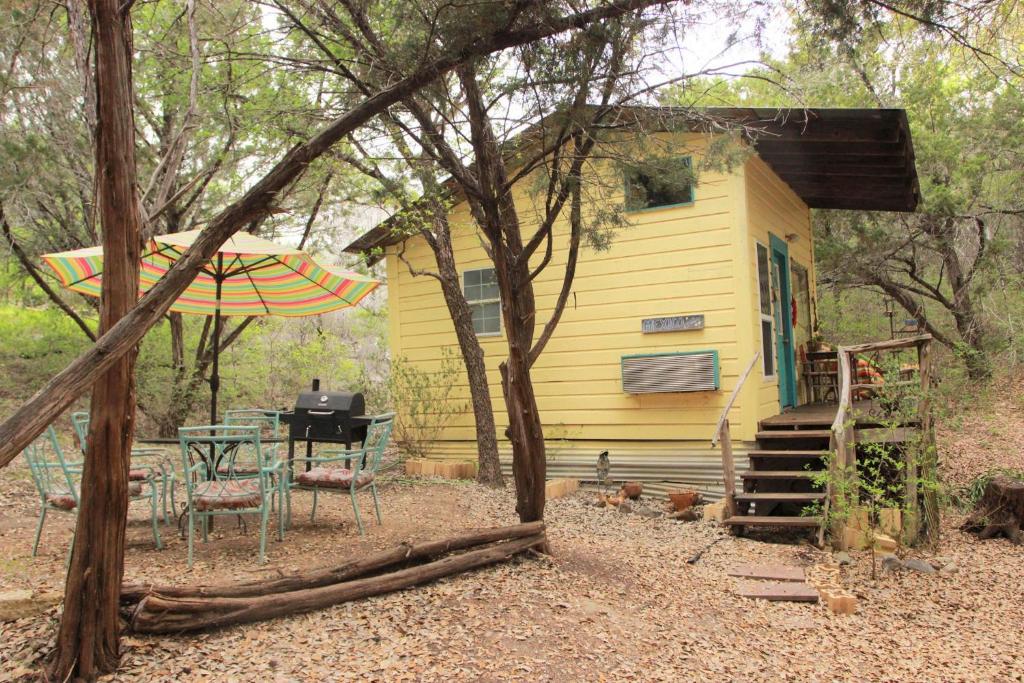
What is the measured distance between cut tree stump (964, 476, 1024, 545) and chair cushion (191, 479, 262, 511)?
686 centimetres

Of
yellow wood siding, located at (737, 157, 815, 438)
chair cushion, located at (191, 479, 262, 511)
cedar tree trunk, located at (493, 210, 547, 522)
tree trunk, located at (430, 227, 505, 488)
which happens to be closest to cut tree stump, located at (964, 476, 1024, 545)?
yellow wood siding, located at (737, 157, 815, 438)

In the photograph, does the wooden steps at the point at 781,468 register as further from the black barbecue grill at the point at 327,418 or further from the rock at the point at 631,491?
the black barbecue grill at the point at 327,418

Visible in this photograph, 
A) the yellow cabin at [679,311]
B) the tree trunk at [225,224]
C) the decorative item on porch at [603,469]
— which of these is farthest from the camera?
the decorative item on porch at [603,469]

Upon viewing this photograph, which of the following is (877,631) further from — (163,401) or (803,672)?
(163,401)

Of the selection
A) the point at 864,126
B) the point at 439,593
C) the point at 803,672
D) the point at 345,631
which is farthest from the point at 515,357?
the point at 864,126

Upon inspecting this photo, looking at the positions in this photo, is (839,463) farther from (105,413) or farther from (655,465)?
(105,413)

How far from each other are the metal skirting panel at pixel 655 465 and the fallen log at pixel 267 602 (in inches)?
168

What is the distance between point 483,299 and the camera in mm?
10086

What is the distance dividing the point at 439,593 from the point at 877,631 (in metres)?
2.93

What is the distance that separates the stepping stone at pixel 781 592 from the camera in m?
5.49

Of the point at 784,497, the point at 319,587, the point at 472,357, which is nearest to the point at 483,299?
the point at 472,357

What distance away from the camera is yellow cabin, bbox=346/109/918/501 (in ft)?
27.4

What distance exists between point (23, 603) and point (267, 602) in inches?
44.9

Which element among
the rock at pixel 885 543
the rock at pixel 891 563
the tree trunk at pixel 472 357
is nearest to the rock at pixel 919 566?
the rock at pixel 891 563
